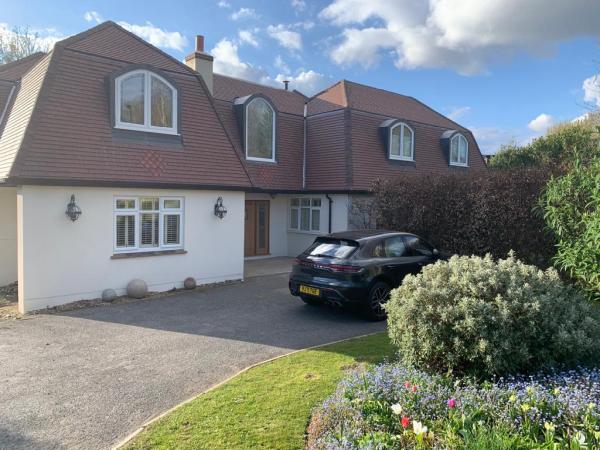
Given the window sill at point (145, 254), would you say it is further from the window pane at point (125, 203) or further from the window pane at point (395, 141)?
the window pane at point (395, 141)

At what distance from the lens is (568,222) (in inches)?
315

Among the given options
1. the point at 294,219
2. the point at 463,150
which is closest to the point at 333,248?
the point at 294,219

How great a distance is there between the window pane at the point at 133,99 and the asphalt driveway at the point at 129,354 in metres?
4.78

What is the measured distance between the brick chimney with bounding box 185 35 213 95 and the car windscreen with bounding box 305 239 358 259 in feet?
30.2

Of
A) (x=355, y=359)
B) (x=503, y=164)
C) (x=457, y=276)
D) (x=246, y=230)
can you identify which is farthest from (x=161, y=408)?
(x=503, y=164)

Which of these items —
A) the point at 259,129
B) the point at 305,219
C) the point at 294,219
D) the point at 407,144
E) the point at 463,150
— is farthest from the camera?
the point at 463,150

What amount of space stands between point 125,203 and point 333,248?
545 centimetres

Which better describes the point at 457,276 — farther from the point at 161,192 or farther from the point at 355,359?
the point at 161,192

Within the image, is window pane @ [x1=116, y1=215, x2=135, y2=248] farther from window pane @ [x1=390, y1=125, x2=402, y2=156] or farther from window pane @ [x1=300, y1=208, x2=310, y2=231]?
window pane @ [x1=390, y1=125, x2=402, y2=156]

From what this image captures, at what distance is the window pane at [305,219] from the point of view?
1755 cm

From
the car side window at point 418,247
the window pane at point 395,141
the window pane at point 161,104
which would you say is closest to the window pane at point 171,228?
the window pane at point 161,104

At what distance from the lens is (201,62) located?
15844 millimetres

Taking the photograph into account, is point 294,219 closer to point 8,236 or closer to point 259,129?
point 259,129

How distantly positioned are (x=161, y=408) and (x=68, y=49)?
10064 mm
